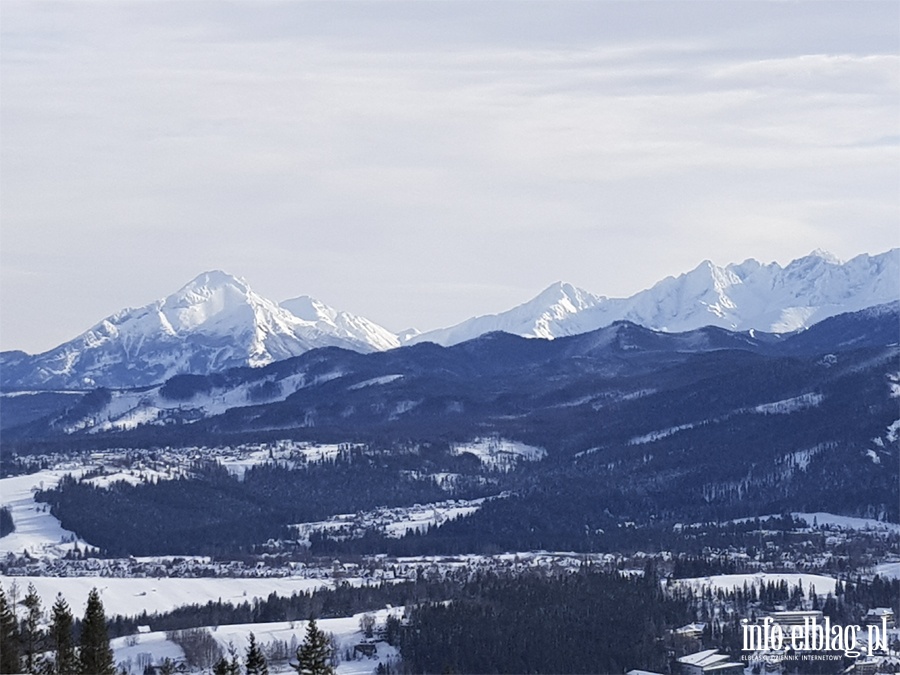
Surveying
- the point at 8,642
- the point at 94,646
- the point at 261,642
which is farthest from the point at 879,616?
the point at 8,642

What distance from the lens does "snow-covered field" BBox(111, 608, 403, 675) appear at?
16400cm

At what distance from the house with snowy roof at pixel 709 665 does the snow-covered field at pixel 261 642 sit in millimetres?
27871

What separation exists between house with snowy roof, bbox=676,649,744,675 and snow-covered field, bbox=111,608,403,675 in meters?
27.9

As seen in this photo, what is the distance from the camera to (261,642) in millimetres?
170750

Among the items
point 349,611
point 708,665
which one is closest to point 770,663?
point 708,665

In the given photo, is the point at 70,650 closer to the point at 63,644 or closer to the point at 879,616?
the point at 63,644

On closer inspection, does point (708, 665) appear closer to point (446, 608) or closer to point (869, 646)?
point (869, 646)

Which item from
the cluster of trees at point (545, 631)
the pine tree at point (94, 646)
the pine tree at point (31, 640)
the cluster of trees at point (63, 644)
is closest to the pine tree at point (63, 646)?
the cluster of trees at point (63, 644)

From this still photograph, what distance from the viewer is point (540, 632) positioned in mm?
171000

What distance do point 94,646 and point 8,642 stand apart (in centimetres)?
502

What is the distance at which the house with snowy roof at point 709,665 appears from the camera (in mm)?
152375

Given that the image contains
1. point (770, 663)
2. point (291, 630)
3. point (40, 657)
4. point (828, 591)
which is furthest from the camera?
point (828, 591)

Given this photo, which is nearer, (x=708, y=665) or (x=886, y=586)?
(x=708, y=665)

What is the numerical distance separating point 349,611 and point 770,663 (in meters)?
57.1
